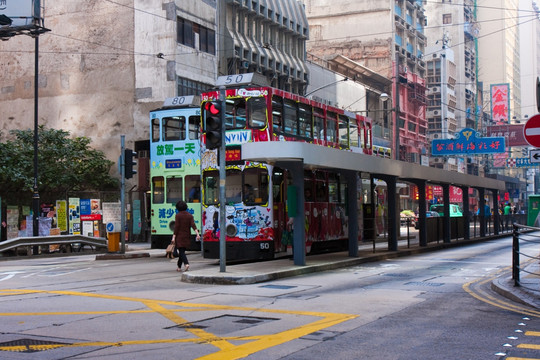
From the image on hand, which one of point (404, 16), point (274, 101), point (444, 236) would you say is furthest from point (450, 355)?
point (404, 16)

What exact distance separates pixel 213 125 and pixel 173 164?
9737 mm


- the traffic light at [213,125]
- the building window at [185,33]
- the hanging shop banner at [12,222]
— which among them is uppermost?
the building window at [185,33]

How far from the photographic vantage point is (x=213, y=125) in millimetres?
15227

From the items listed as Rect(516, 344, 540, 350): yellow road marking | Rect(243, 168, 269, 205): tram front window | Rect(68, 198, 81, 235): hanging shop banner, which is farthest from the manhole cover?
Rect(68, 198, 81, 235): hanging shop banner

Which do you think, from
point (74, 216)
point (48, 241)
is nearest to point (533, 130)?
point (48, 241)

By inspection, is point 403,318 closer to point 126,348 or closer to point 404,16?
point 126,348

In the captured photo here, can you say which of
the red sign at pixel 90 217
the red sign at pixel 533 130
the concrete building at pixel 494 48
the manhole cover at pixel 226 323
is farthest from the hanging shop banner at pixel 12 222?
the concrete building at pixel 494 48

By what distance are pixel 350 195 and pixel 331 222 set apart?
2.22 meters

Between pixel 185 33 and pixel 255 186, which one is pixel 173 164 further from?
pixel 185 33

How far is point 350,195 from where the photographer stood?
20.5 meters

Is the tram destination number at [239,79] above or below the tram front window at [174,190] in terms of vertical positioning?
above

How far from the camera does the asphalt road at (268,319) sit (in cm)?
757

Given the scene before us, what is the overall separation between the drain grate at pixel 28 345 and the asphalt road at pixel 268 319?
13mm

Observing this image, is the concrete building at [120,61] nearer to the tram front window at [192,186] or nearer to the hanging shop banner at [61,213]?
the hanging shop banner at [61,213]
